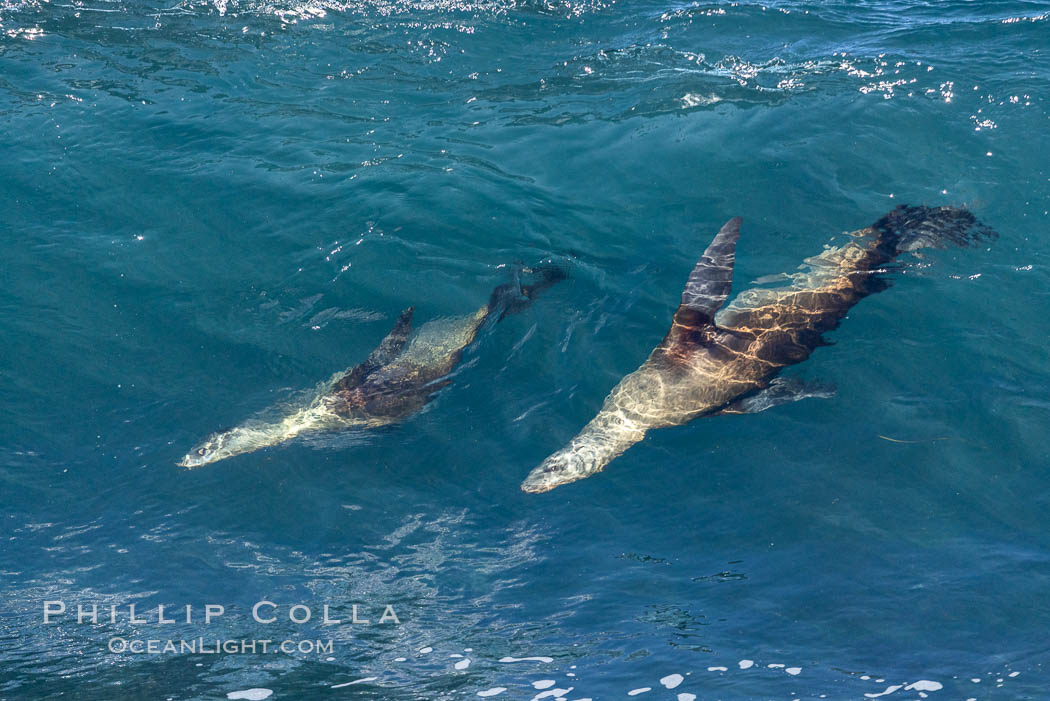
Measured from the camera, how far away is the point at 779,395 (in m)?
9.32

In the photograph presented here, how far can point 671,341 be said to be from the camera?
9922mm

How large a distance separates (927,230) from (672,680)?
23.2ft

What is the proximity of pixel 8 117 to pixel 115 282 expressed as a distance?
4.68 metres

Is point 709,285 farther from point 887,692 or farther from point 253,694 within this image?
point 253,694

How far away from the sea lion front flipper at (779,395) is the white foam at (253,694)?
5.60m

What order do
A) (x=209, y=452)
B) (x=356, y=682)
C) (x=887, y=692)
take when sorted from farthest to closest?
(x=209, y=452) → (x=356, y=682) → (x=887, y=692)

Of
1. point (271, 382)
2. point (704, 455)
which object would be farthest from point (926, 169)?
point (271, 382)

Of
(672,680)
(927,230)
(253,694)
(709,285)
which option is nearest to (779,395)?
(709,285)

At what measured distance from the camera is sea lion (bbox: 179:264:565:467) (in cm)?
943

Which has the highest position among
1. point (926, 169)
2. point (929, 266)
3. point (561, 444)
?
point (926, 169)

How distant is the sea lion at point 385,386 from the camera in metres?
9.43

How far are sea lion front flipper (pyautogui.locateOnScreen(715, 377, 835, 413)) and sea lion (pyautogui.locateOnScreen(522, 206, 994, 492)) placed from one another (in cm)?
1

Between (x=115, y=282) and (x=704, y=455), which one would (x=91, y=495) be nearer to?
(x=115, y=282)

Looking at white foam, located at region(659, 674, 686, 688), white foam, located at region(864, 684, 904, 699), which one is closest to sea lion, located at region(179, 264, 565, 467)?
white foam, located at region(659, 674, 686, 688)
